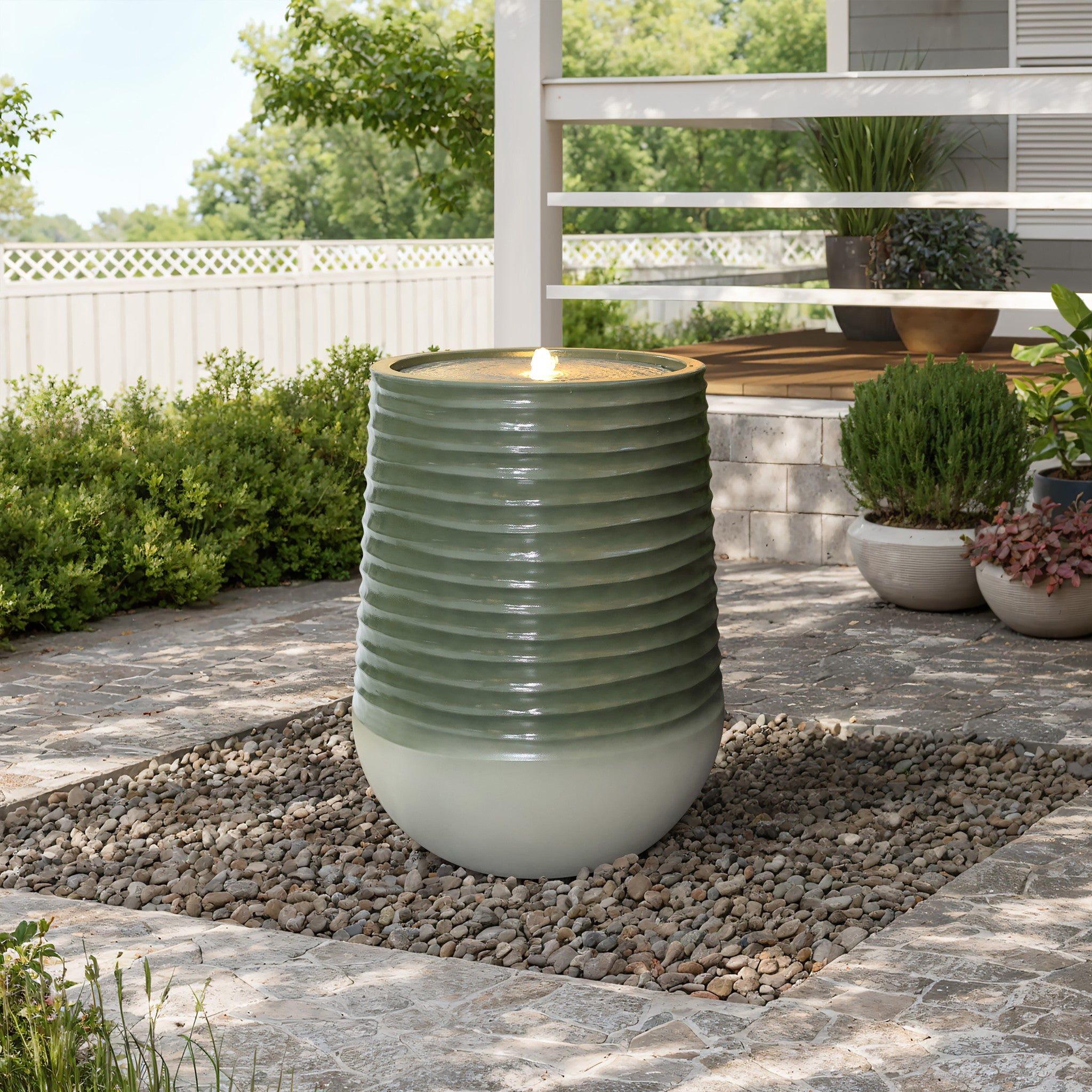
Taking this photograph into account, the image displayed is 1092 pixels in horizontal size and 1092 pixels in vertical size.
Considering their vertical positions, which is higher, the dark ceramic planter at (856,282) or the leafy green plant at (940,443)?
the dark ceramic planter at (856,282)

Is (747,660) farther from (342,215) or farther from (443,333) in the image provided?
(342,215)

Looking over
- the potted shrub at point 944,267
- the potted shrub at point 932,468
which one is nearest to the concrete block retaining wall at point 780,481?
the potted shrub at point 932,468

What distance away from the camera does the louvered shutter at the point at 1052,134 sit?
9758 millimetres

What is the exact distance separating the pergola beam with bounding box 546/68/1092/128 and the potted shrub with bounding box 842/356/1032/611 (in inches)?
54.6

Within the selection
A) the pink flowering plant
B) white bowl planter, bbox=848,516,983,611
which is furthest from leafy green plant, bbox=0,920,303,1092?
white bowl planter, bbox=848,516,983,611

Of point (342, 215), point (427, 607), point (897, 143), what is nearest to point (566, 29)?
point (342, 215)

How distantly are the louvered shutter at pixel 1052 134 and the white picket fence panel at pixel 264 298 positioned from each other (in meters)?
5.86

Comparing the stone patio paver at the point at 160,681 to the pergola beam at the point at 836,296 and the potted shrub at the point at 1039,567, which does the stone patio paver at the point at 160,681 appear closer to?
the pergola beam at the point at 836,296

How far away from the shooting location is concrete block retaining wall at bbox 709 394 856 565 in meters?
7.38

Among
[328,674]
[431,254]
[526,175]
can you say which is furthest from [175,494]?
[431,254]

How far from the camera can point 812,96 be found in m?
7.14

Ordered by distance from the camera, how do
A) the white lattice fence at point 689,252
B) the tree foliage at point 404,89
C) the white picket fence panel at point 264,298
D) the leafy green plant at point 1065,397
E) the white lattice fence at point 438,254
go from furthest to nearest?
the white lattice fence at point 689,252 → the white lattice fence at point 438,254 → the white picket fence panel at point 264,298 → the tree foliage at point 404,89 → the leafy green plant at point 1065,397

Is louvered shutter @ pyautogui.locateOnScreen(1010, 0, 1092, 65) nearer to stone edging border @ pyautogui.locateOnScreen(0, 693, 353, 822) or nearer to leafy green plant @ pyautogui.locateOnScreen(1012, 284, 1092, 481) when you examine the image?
leafy green plant @ pyautogui.locateOnScreen(1012, 284, 1092, 481)

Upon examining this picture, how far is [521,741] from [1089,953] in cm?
128
